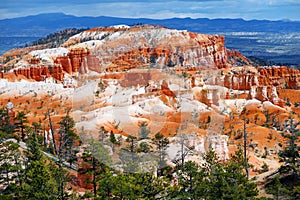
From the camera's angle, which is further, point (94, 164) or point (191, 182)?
point (94, 164)

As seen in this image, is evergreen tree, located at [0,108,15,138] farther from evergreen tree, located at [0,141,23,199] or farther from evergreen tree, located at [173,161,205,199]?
evergreen tree, located at [173,161,205,199]

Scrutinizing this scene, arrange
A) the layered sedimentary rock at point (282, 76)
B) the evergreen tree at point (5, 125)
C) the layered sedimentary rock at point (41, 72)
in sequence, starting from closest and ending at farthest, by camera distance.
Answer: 1. the evergreen tree at point (5, 125)
2. the layered sedimentary rock at point (41, 72)
3. the layered sedimentary rock at point (282, 76)

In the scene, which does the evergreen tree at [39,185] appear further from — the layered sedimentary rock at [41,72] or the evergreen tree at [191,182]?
the layered sedimentary rock at [41,72]

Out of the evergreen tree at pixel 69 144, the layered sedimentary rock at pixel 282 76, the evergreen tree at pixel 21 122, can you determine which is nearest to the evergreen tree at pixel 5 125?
the evergreen tree at pixel 21 122

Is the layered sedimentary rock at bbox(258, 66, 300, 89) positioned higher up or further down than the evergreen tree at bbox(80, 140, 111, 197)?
further down

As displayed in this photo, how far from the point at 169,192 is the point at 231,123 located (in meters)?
27.2

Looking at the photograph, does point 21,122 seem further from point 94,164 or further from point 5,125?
point 94,164

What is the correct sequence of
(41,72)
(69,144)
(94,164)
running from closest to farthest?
(94,164)
(69,144)
(41,72)

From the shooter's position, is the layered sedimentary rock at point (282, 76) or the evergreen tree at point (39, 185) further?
the layered sedimentary rock at point (282, 76)

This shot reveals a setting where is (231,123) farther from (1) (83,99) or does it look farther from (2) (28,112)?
(1) (83,99)

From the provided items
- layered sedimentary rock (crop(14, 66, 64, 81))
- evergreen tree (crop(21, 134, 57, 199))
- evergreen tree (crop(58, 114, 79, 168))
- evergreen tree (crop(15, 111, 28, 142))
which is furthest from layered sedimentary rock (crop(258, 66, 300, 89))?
evergreen tree (crop(21, 134, 57, 199))

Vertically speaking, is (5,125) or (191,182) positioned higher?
(191,182)

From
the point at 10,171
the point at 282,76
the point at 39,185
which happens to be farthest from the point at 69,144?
the point at 282,76

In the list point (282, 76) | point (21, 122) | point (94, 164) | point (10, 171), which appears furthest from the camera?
point (282, 76)
